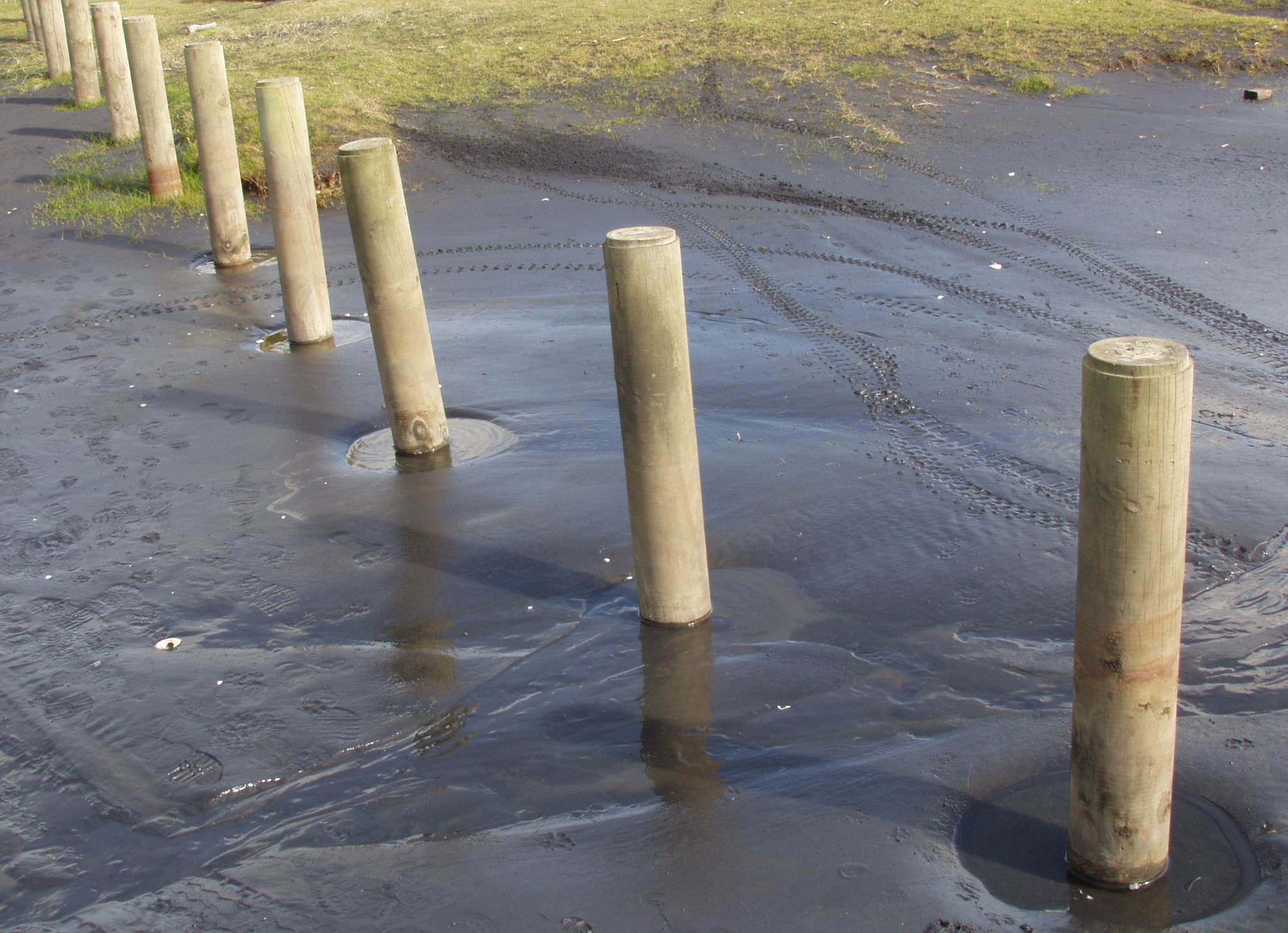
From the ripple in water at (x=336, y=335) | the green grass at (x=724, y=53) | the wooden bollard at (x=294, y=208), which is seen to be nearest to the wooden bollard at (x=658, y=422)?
the wooden bollard at (x=294, y=208)

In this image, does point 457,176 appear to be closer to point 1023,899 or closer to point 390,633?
point 390,633

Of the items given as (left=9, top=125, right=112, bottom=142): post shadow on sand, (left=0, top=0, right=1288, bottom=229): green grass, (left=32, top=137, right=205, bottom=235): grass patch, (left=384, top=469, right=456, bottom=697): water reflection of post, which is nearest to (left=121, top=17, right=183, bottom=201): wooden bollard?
(left=32, top=137, right=205, bottom=235): grass patch

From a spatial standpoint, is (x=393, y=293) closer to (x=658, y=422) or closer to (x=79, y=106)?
(x=658, y=422)

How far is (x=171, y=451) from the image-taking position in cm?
716

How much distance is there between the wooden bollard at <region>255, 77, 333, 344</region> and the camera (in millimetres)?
8500

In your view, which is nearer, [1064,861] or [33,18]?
[1064,861]

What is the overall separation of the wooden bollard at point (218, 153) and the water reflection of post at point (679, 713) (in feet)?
24.6

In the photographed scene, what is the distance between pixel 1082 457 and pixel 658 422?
1.86 metres

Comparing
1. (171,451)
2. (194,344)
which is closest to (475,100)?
(194,344)

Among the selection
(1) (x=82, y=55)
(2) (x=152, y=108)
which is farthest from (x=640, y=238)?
(1) (x=82, y=55)

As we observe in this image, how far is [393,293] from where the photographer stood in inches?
261

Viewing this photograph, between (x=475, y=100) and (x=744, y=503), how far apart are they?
37.5ft

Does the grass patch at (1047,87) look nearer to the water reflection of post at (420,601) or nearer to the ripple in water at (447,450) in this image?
the ripple in water at (447,450)

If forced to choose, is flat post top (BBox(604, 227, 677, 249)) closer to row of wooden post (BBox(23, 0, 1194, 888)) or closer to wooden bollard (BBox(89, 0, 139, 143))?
row of wooden post (BBox(23, 0, 1194, 888))
